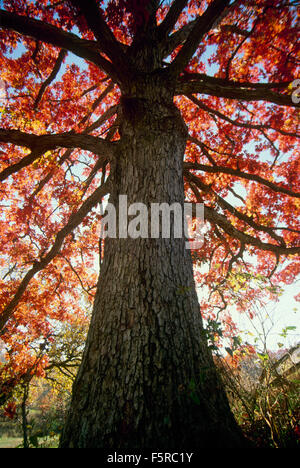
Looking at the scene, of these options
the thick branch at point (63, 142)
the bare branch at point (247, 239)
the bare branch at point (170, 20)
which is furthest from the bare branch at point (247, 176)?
the bare branch at point (170, 20)

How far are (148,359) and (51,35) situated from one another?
3741 millimetres

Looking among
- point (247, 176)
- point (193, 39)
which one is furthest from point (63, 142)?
point (247, 176)

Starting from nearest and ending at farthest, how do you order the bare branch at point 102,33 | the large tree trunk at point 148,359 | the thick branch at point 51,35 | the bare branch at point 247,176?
the large tree trunk at point 148,359
the bare branch at point 102,33
the thick branch at point 51,35
the bare branch at point 247,176

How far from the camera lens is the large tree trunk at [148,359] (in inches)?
40.8

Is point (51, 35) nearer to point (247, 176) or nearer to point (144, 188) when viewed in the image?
point (144, 188)

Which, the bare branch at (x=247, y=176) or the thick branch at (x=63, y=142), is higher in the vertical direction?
the bare branch at (x=247, y=176)

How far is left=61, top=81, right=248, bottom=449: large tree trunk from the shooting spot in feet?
3.40

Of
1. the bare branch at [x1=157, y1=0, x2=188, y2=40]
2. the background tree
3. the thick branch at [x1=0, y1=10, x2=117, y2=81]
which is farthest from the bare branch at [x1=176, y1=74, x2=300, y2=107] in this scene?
the thick branch at [x1=0, y1=10, x2=117, y2=81]

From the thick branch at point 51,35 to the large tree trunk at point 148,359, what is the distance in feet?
6.10

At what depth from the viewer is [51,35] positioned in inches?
102

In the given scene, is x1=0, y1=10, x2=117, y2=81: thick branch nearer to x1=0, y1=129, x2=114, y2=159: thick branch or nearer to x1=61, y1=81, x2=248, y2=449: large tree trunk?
x1=0, y1=129, x2=114, y2=159: thick branch

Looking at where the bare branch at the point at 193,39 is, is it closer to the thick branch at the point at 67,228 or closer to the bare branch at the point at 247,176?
the bare branch at the point at 247,176

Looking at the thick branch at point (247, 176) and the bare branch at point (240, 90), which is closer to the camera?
the bare branch at point (240, 90)

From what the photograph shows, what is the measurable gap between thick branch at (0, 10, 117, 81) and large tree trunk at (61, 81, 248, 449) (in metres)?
1.86
